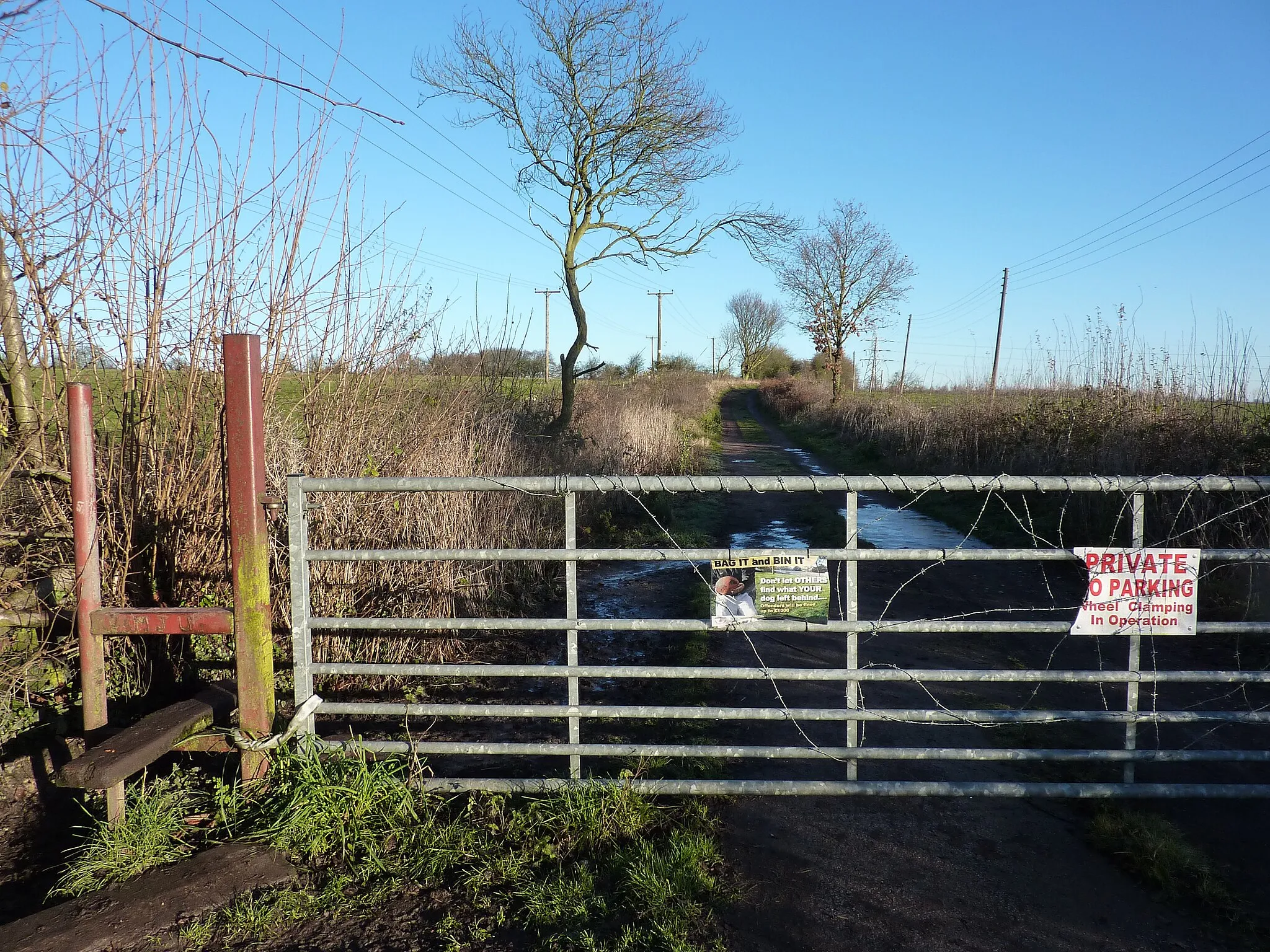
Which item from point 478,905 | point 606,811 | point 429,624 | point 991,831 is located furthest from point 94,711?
point 991,831

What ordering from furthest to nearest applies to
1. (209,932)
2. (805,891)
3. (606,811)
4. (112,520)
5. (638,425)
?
(638,425) → (112,520) → (606,811) → (805,891) → (209,932)

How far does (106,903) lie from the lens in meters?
3.19

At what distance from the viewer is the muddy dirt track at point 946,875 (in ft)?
10.1

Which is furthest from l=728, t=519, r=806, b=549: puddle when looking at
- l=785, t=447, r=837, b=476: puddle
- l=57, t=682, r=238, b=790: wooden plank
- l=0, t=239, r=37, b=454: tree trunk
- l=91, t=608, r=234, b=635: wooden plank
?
l=0, t=239, r=37, b=454: tree trunk

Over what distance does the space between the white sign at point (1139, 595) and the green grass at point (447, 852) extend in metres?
2.04

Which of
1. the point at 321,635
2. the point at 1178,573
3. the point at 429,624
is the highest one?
the point at 1178,573

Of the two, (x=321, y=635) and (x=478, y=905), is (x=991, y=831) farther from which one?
(x=321, y=635)

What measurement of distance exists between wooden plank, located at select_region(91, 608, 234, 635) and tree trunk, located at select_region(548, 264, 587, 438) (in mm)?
10438

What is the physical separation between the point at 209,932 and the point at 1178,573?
14.1 feet

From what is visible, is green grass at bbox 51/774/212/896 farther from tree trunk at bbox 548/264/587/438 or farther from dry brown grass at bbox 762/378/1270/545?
tree trunk at bbox 548/264/587/438

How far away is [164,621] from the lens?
3.83 metres

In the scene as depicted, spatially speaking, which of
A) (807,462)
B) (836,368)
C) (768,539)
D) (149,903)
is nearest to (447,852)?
(149,903)

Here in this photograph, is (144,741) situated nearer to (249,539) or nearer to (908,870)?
(249,539)

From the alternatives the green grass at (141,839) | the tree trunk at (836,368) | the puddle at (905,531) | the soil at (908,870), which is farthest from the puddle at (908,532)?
the tree trunk at (836,368)
